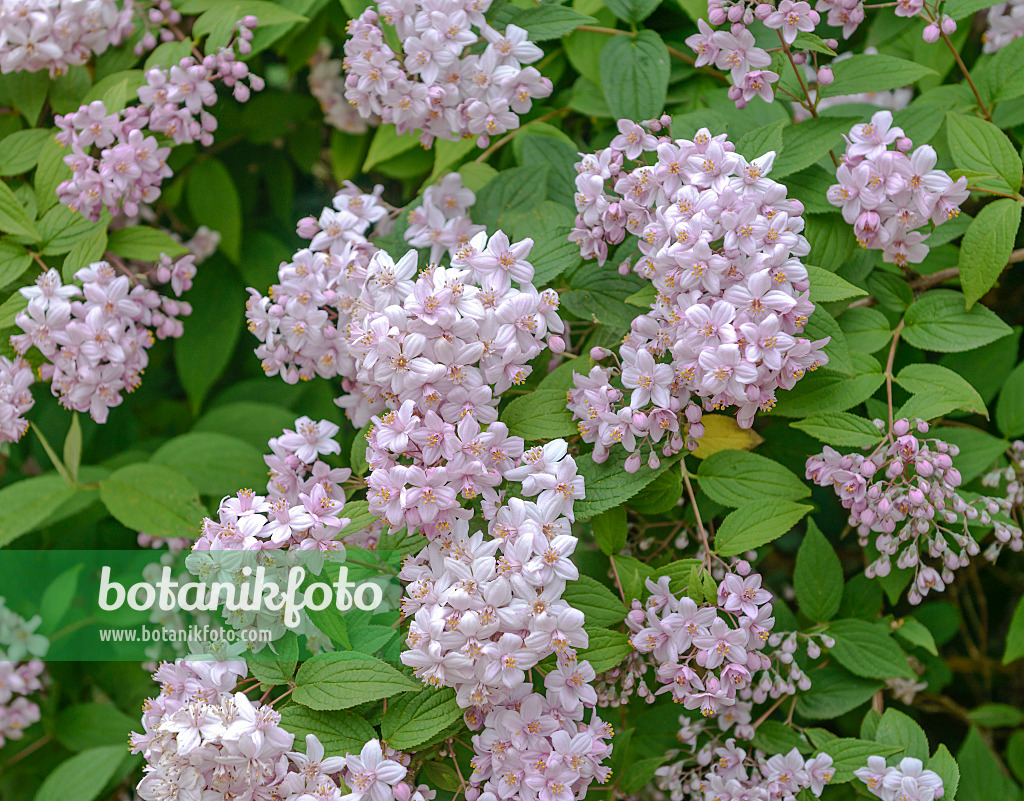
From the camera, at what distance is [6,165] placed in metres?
2.09

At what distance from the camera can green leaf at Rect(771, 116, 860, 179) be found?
1.65 m

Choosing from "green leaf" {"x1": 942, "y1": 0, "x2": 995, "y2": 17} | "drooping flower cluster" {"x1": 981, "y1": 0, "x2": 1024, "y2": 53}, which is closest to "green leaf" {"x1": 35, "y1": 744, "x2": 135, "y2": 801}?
"green leaf" {"x1": 942, "y1": 0, "x2": 995, "y2": 17}

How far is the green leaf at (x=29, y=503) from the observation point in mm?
1997

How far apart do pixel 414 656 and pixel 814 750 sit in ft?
3.11

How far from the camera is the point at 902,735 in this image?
1.65 meters

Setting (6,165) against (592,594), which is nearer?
(592,594)

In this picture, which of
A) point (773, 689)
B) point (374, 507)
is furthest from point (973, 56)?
point (374, 507)

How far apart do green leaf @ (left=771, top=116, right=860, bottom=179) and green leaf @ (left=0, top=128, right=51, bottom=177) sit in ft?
6.03

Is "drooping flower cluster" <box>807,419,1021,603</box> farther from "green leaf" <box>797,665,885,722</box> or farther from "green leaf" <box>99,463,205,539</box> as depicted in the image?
"green leaf" <box>99,463,205,539</box>

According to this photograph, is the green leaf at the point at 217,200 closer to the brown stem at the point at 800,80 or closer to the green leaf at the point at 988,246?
the brown stem at the point at 800,80

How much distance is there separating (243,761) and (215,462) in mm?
1072

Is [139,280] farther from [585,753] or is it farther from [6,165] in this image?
[585,753]

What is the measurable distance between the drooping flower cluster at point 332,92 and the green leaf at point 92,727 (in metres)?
1.87

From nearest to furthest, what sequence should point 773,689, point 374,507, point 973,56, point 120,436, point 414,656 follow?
1. point 414,656
2. point 374,507
3. point 773,689
4. point 973,56
5. point 120,436
